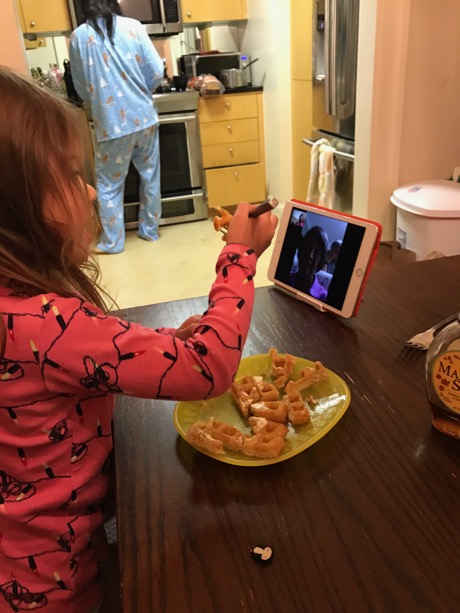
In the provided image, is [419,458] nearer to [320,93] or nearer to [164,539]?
[164,539]

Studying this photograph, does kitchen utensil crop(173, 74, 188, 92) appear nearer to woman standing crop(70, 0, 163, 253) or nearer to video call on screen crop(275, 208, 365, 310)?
woman standing crop(70, 0, 163, 253)

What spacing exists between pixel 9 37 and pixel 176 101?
1.58 meters

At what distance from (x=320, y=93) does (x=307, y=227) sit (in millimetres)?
2164

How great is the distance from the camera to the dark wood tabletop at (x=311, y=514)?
46 centimetres

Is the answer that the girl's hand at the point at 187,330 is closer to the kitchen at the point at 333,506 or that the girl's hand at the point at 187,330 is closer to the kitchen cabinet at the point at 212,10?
the kitchen at the point at 333,506

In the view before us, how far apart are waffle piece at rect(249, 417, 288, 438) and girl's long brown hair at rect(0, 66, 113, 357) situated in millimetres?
266

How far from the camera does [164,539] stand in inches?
20.3

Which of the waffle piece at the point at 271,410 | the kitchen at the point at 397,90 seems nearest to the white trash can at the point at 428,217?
the kitchen at the point at 397,90

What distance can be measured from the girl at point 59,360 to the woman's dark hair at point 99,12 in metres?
2.56

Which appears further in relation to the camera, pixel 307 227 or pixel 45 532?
pixel 307 227

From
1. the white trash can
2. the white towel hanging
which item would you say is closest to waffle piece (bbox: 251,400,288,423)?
the white trash can

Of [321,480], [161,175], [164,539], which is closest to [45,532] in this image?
[164,539]

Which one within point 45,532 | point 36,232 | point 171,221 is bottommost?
point 171,221

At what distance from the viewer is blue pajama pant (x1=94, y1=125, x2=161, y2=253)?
3.15 meters
